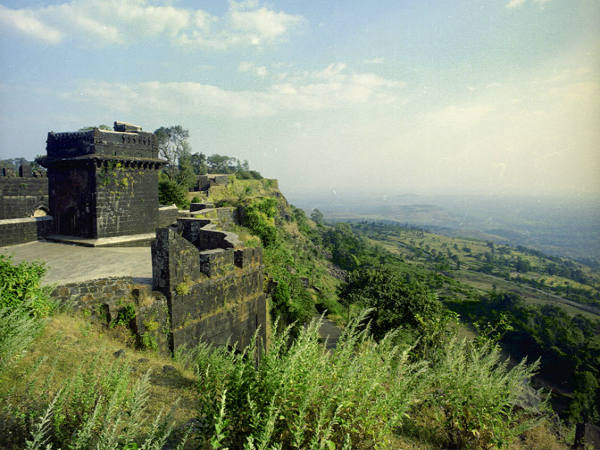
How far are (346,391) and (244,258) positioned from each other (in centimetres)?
711

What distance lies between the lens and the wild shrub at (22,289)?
207 inches

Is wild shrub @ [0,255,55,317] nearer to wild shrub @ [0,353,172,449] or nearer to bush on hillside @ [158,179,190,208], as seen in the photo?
wild shrub @ [0,353,172,449]

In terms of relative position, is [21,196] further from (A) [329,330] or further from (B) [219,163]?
(B) [219,163]

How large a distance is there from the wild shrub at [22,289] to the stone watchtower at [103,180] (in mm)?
8281

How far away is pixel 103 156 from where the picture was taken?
13.1m

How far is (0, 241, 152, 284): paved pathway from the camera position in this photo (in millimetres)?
9283

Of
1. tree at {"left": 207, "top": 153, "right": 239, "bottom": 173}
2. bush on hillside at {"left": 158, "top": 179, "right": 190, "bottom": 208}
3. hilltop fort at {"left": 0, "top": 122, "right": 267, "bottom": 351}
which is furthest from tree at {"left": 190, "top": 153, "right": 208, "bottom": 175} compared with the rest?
hilltop fort at {"left": 0, "top": 122, "right": 267, "bottom": 351}

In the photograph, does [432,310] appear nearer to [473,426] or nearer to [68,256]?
[473,426]

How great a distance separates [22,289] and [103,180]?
29.6 feet

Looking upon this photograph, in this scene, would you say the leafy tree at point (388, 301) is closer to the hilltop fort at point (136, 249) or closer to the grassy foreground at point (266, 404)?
the hilltop fort at point (136, 249)

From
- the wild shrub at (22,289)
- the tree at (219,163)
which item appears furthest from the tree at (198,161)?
the wild shrub at (22,289)

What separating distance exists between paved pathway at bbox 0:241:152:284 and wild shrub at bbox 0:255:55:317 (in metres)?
2.43

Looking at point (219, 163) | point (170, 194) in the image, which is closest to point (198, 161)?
point (219, 163)

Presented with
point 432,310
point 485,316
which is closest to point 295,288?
point 432,310
